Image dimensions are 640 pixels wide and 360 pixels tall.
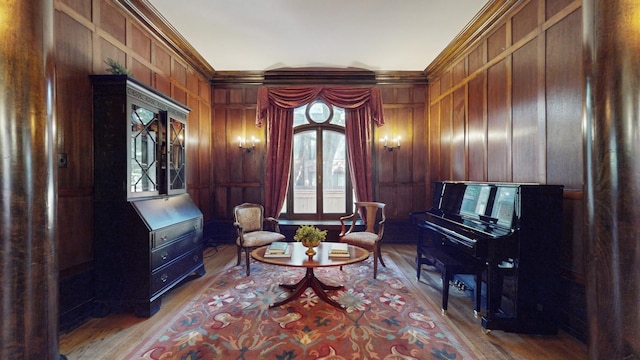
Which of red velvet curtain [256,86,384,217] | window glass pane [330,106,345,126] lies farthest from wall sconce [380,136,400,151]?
window glass pane [330,106,345,126]

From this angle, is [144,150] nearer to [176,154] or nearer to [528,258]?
[176,154]

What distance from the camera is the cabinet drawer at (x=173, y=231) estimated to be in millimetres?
2635

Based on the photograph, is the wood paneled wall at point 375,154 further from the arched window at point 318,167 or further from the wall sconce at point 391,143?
the arched window at point 318,167

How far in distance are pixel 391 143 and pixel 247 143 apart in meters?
2.87

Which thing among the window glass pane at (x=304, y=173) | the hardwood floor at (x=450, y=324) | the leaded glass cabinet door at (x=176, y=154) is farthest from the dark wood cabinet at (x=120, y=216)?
the window glass pane at (x=304, y=173)

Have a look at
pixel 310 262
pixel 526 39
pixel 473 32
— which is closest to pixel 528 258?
pixel 310 262

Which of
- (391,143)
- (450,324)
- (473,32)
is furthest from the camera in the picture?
(391,143)

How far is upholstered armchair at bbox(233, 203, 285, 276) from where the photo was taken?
3.63m

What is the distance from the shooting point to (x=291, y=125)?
5137 mm

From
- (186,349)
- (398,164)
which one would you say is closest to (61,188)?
(186,349)

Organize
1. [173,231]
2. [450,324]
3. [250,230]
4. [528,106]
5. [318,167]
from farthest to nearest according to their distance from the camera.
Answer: [318,167]
[250,230]
[173,231]
[528,106]
[450,324]

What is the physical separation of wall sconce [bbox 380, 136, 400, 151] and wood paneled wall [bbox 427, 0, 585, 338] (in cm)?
105

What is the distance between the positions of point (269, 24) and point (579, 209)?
391 centimetres

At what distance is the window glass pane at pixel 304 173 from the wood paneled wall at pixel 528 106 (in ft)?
8.40
